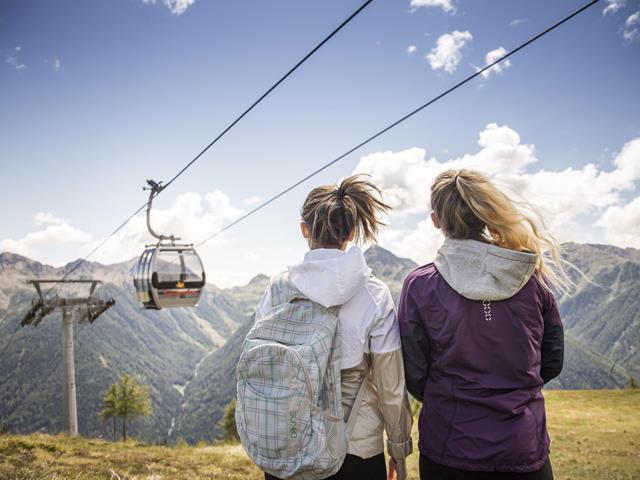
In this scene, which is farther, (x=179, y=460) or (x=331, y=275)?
(x=179, y=460)

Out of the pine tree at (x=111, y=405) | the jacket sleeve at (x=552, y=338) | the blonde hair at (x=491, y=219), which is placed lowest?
the pine tree at (x=111, y=405)

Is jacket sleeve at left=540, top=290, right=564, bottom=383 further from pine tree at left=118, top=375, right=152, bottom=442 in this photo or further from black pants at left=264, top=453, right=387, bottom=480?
pine tree at left=118, top=375, right=152, bottom=442

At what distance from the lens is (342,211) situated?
2926 mm

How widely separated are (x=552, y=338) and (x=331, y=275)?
1.42 meters

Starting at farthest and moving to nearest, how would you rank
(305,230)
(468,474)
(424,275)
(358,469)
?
(305,230)
(424,275)
(358,469)
(468,474)

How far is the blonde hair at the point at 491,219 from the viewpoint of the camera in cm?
265

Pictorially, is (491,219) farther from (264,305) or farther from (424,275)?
(264,305)

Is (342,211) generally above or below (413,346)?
above

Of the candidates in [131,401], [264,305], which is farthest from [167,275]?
[131,401]

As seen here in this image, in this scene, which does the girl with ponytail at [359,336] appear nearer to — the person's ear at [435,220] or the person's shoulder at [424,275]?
the person's shoulder at [424,275]

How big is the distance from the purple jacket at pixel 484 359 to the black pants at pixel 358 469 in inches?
13.0

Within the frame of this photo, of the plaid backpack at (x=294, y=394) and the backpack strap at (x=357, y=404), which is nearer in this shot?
the plaid backpack at (x=294, y=394)

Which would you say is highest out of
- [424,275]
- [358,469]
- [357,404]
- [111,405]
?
[424,275]

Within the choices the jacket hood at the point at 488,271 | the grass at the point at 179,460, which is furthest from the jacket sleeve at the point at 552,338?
the grass at the point at 179,460
